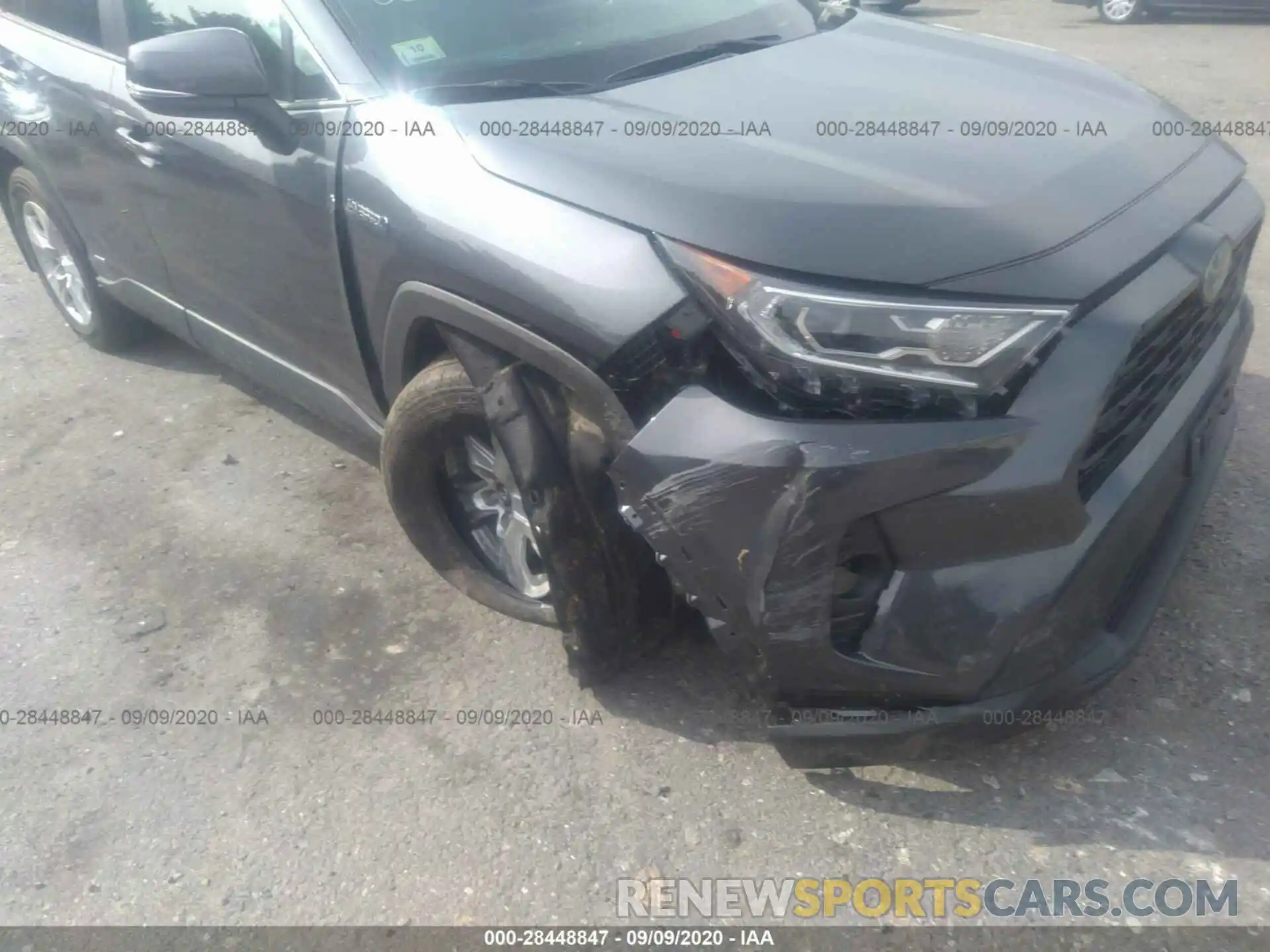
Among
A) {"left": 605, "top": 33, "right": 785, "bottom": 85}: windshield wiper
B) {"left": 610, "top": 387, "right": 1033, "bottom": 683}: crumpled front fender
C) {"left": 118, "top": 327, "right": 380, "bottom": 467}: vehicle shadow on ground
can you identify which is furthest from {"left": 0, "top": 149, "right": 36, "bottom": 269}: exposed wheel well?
{"left": 610, "top": 387, "right": 1033, "bottom": 683}: crumpled front fender

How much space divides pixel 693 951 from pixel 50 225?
408cm

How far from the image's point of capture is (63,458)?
12.9 feet

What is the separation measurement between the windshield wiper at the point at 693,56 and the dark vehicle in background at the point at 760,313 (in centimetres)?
1

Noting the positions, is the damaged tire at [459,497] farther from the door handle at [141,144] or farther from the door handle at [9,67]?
the door handle at [9,67]

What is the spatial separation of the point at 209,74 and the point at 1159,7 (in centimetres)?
1176

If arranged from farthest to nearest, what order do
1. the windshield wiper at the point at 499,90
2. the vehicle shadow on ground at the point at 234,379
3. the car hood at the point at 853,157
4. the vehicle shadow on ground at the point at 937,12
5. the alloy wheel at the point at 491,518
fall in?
the vehicle shadow on ground at the point at 937,12, the vehicle shadow on ground at the point at 234,379, the alloy wheel at the point at 491,518, the windshield wiper at the point at 499,90, the car hood at the point at 853,157

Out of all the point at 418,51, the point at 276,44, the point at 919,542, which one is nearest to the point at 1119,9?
the point at 418,51

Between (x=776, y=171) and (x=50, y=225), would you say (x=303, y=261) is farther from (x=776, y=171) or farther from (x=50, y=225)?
(x=50, y=225)

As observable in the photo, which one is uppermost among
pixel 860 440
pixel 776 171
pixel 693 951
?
pixel 776 171

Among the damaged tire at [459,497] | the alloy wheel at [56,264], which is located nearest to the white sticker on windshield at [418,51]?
the damaged tire at [459,497]

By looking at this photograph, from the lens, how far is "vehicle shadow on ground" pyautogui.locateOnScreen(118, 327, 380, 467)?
3814 millimetres

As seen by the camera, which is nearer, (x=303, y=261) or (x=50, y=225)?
(x=303, y=261)

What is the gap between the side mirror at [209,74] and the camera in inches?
97.7

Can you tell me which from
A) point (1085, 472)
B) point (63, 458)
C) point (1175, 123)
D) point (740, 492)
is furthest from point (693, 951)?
point (63, 458)
